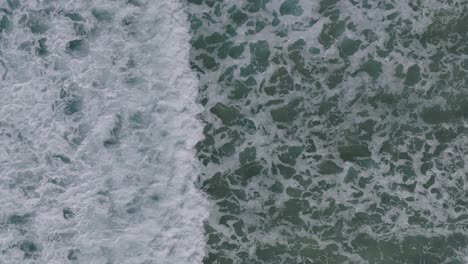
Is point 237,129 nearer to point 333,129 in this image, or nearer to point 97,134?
A: point 333,129

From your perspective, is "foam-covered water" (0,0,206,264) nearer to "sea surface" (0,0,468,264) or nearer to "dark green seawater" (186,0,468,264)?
"sea surface" (0,0,468,264)

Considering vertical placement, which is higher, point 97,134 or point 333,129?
point 97,134

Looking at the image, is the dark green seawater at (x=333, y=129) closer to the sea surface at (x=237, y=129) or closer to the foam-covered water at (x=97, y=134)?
the sea surface at (x=237, y=129)

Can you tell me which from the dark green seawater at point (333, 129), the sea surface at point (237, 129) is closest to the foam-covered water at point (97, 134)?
the sea surface at point (237, 129)

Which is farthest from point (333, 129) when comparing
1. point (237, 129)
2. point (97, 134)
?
point (97, 134)
